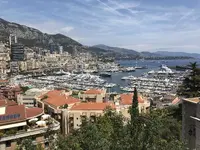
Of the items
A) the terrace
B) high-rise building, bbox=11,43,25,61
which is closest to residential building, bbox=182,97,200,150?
the terrace

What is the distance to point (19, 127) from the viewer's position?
20.8 m

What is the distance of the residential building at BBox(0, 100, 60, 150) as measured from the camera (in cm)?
1953

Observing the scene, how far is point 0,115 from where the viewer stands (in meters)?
20.5

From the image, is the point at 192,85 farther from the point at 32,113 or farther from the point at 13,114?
the point at 13,114

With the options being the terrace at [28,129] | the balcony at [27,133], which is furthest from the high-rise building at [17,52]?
the balcony at [27,133]

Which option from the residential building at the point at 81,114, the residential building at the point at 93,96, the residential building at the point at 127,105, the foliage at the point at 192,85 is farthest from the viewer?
the residential building at the point at 93,96

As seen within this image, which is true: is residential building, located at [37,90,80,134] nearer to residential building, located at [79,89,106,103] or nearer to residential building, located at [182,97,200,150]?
residential building, located at [79,89,106,103]

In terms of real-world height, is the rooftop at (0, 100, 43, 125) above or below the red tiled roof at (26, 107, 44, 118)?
above

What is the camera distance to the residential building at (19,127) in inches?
769

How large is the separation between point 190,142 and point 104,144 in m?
5.43

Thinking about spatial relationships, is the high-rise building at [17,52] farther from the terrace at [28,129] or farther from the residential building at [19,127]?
the terrace at [28,129]

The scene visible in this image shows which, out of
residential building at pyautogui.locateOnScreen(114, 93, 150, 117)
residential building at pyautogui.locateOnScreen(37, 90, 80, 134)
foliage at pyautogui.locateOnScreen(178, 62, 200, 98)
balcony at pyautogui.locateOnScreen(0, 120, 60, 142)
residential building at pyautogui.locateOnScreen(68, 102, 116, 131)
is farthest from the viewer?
residential building at pyautogui.locateOnScreen(114, 93, 150, 117)

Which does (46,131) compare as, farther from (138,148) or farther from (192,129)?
(138,148)

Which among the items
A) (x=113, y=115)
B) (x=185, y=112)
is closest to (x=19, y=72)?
(x=113, y=115)
